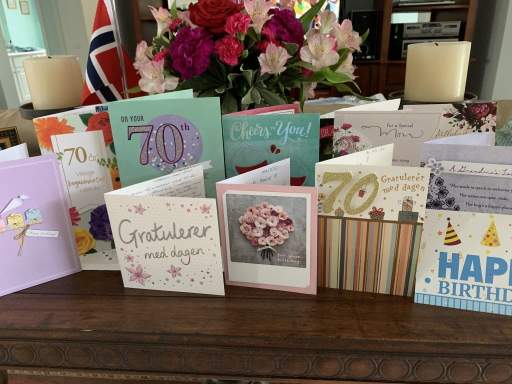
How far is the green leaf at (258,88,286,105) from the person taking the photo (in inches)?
32.1

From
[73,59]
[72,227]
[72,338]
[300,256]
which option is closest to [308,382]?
[300,256]

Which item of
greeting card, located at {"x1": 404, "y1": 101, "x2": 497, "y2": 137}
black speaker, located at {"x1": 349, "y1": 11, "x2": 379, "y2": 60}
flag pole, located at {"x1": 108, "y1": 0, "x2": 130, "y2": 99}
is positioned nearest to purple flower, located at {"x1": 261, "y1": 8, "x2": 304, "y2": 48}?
greeting card, located at {"x1": 404, "y1": 101, "x2": 497, "y2": 137}

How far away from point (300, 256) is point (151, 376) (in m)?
0.29

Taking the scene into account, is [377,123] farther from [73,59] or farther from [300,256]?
[73,59]

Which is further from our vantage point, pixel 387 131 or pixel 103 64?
pixel 103 64

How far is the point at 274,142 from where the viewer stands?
0.71 m

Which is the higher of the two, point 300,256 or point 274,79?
point 274,79

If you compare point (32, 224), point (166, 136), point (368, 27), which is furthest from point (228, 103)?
point (368, 27)

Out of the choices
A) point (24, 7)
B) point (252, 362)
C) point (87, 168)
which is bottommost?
point (252, 362)

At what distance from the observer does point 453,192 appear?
1.97 ft

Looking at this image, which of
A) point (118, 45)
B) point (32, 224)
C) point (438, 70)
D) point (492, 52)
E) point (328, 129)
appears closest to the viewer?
point (32, 224)

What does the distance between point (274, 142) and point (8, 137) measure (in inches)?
24.0

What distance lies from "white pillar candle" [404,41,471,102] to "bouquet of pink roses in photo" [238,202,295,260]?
20.6 inches

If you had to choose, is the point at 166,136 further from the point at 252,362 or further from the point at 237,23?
the point at 252,362
